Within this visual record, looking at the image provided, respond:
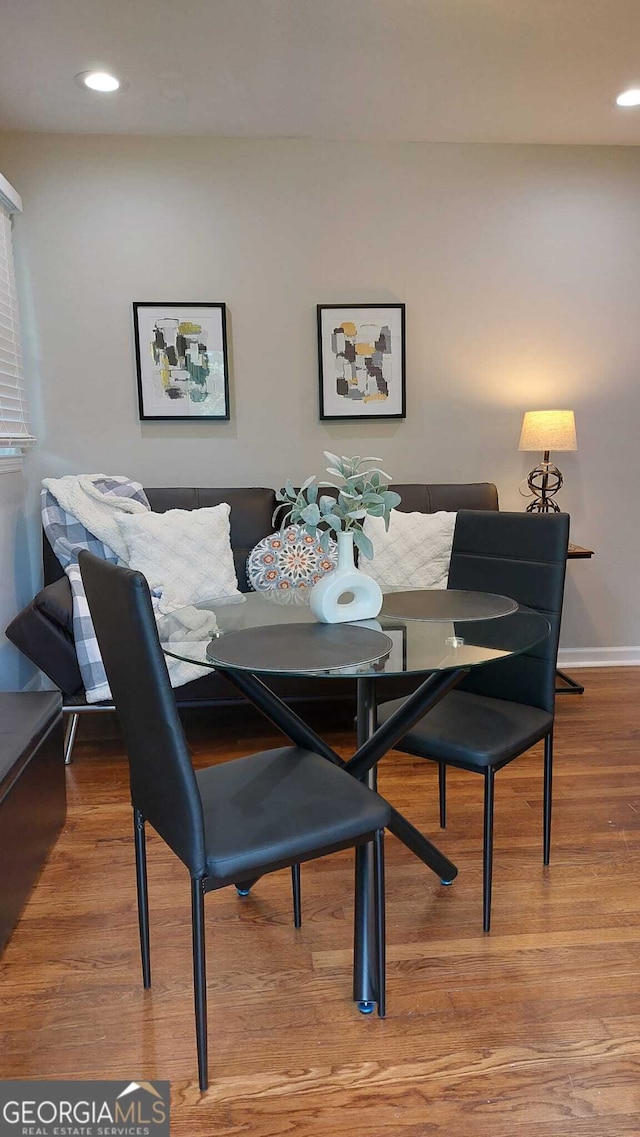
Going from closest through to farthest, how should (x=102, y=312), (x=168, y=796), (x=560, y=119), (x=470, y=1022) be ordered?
(x=168, y=796) → (x=470, y=1022) → (x=560, y=119) → (x=102, y=312)

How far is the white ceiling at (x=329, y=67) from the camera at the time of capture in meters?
2.42

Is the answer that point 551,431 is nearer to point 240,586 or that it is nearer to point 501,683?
point 240,586

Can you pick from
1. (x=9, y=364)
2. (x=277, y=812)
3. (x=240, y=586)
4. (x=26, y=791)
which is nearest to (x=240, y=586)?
(x=240, y=586)

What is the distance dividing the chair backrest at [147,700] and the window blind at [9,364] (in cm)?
195

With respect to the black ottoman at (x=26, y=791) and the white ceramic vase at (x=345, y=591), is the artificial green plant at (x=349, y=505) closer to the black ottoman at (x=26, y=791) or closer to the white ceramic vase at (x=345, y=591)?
the white ceramic vase at (x=345, y=591)

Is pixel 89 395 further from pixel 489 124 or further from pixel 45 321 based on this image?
pixel 489 124

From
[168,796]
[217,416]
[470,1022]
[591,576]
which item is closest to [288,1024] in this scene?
[470,1022]

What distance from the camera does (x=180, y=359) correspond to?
3.55m

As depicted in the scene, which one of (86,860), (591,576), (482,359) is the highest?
(482,359)

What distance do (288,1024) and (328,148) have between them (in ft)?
11.6

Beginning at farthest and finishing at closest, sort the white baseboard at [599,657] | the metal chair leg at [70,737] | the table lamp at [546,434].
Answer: the white baseboard at [599,657] < the table lamp at [546,434] < the metal chair leg at [70,737]

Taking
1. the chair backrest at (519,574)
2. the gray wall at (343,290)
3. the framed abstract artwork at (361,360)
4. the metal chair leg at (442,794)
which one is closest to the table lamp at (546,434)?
the gray wall at (343,290)

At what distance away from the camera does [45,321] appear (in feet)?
11.4

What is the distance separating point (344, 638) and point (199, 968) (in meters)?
0.72
